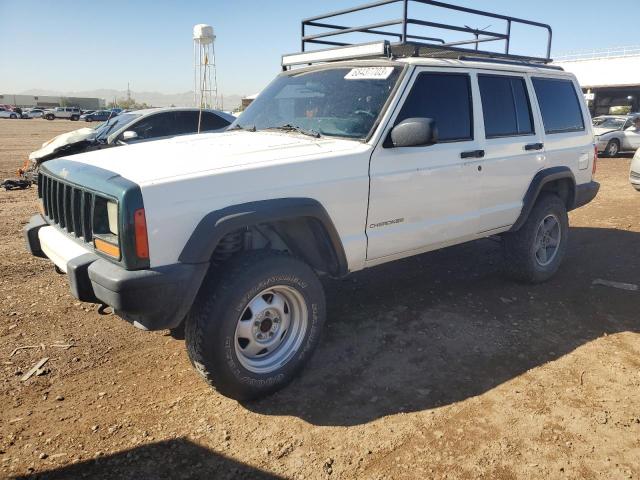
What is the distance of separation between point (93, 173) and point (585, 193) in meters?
4.97

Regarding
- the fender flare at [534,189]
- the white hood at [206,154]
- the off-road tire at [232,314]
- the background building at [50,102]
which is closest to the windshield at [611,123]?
the fender flare at [534,189]

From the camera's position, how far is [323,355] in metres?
3.70

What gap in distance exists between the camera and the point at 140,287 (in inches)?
99.8

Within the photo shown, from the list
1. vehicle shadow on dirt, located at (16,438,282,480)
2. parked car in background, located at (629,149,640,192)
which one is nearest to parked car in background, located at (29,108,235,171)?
vehicle shadow on dirt, located at (16,438,282,480)

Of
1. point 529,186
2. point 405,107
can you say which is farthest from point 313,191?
point 529,186

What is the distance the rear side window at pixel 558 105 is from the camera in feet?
16.1

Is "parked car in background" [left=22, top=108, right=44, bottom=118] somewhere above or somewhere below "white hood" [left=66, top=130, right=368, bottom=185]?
above

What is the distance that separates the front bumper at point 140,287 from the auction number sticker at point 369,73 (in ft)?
6.37

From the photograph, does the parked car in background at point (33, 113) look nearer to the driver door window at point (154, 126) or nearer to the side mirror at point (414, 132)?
the driver door window at point (154, 126)

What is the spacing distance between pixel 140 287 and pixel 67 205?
3.45 feet

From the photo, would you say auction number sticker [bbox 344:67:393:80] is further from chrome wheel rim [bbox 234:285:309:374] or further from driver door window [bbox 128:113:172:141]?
driver door window [bbox 128:113:172:141]

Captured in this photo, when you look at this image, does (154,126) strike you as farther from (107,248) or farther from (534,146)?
(107,248)

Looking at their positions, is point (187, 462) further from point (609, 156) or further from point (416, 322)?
point (609, 156)

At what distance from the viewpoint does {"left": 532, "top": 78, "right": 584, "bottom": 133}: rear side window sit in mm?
4918
